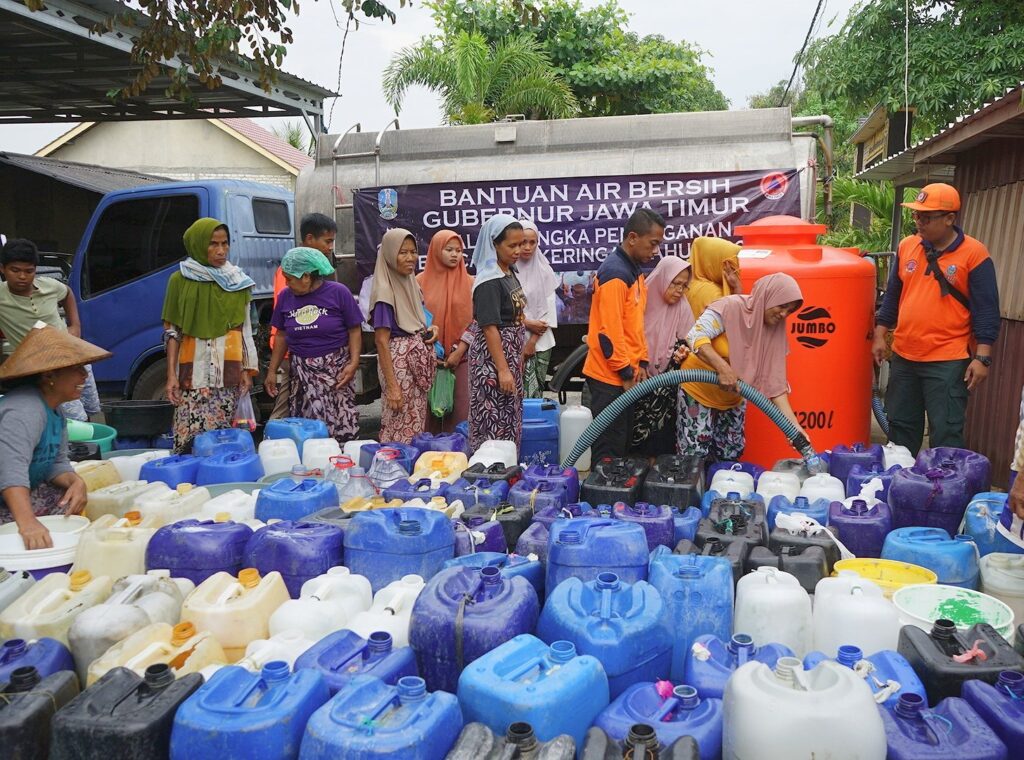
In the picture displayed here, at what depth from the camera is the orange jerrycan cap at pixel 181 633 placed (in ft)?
7.77

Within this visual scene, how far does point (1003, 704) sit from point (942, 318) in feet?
11.2

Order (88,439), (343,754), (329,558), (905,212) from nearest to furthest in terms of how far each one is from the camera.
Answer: (343,754) → (329,558) → (88,439) → (905,212)

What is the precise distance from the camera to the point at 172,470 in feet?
13.4

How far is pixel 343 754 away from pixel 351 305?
3.65 m

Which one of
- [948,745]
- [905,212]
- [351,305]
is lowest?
[948,745]

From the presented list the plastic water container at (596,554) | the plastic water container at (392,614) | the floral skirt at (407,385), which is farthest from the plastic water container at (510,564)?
the floral skirt at (407,385)

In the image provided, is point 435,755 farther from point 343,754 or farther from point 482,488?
point 482,488

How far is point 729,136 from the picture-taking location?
7141mm

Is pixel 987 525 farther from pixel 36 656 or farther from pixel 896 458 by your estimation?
pixel 36 656

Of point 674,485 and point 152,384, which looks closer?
point 674,485

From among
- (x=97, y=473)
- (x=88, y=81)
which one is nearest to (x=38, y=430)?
(x=97, y=473)

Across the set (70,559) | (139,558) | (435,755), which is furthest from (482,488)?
(435,755)

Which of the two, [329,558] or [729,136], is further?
[729,136]

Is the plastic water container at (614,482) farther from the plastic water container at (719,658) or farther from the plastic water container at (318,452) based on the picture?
the plastic water container at (318,452)
